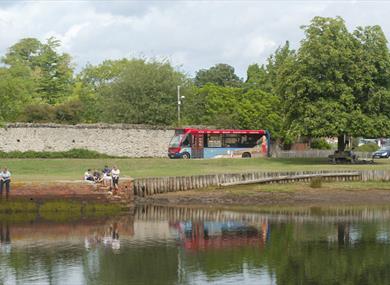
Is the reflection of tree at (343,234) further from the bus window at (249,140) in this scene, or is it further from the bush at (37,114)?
the bush at (37,114)

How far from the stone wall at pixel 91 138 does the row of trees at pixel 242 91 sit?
27.5ft

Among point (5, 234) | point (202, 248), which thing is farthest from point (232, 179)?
point (5, 234)

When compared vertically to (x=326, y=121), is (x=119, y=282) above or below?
below

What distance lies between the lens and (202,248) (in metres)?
33.7

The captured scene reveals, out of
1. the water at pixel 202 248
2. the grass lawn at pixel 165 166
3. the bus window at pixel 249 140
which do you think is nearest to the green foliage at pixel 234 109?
the bus window at pixel 249 140

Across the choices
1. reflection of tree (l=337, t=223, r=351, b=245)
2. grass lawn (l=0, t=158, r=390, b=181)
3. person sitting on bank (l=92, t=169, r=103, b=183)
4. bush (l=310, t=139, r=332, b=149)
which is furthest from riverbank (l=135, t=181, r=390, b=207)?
bush (l=310, t=139, r=332, b=149)

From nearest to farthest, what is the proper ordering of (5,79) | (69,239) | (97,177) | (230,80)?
1. (69,239)
2. (97,177)
3. (5,79)
4. (230,80)

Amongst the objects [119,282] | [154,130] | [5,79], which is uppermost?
[5,79]

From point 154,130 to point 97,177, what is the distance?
96.1 feet

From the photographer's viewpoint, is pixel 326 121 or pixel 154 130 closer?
pixel 326 121

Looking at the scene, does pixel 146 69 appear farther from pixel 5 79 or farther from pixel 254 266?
pixel 254 266

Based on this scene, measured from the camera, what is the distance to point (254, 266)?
2966 cm

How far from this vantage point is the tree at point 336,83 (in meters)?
60.8

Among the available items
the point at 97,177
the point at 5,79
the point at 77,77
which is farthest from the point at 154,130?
the point at 77,77
